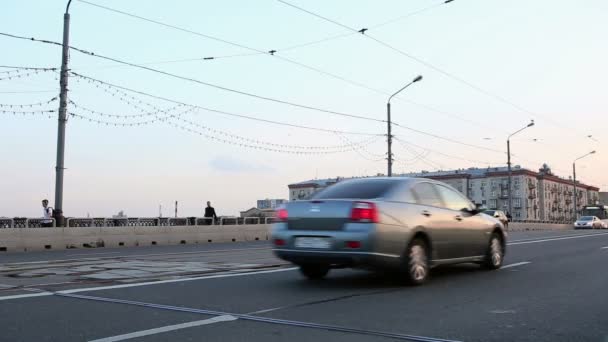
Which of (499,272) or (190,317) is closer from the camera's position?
(190,317)

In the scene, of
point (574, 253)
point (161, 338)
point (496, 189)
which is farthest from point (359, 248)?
point (496, 189)

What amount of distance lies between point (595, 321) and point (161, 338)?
13.1 ft

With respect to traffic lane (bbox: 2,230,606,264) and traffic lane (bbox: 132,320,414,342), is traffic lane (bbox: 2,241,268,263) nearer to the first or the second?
traffic lane (bbox: 2,230,606,264)

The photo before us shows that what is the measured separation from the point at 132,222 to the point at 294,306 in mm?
17503

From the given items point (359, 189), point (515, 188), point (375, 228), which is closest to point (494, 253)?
point (359, 189)

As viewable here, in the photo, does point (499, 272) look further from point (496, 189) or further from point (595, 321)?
point (496, 189)

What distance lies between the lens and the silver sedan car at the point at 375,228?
748 centimetres

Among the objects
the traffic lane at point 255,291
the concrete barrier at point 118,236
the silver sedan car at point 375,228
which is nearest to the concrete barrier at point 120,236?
the concrete barrier at point 118,236

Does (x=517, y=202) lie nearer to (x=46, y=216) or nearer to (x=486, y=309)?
(x=46, y=216)

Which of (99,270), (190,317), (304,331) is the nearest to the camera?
(304,331)

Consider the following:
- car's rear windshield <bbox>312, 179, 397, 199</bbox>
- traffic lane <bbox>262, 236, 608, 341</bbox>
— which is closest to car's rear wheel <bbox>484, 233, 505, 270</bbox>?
traffic lane <bbox>262, 236, 608, 341</bbox>

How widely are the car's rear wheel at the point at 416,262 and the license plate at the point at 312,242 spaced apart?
1.08m

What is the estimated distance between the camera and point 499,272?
9.84m

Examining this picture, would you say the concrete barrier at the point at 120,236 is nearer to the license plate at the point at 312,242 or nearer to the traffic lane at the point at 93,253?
the traffic lane at the point at 93,253
